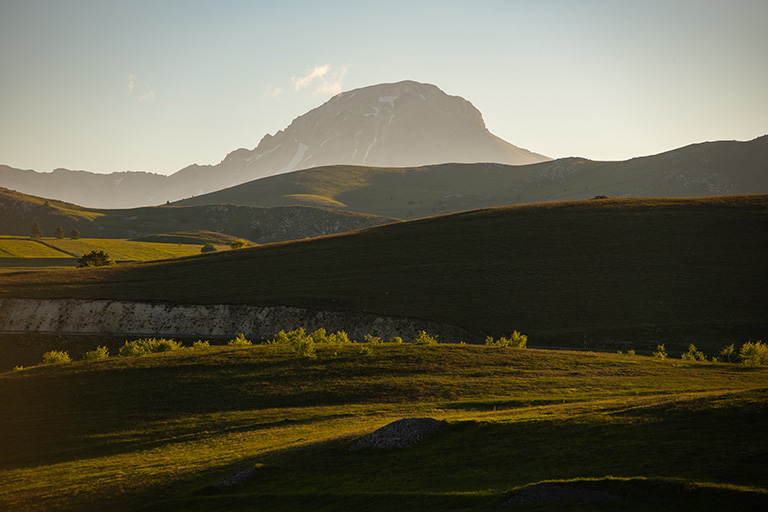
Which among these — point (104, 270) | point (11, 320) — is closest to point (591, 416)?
point (11, 320)

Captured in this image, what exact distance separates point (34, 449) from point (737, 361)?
6614 cm

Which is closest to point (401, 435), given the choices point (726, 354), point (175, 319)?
point (726, 354)

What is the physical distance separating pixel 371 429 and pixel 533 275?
64573mm

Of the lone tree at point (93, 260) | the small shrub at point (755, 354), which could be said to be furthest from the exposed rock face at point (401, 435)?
the lone tree at point (93, 260)

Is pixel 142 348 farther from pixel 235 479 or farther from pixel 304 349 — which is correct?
pixel 235 479

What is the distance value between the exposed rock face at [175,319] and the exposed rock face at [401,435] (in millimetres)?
48208

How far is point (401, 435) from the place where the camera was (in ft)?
82.7

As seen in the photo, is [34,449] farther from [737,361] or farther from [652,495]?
[737,361]

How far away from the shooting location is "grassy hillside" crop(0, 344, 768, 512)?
18.8 meters

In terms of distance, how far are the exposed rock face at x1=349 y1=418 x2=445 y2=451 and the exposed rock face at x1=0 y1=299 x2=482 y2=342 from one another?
48.2 m

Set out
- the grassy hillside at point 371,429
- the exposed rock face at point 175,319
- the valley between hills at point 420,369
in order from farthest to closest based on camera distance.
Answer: the exposed rock face at point 175,319, the valley between hills at point 420,369, the grassy hillside at point 371,429

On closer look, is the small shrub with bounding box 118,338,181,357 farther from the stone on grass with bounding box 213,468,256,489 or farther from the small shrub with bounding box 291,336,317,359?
the stone on grass with bounding box 213,468,256,489

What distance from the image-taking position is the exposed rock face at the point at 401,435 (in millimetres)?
24812

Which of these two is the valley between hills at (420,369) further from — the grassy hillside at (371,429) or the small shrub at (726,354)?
the small shrub at (726,354)
